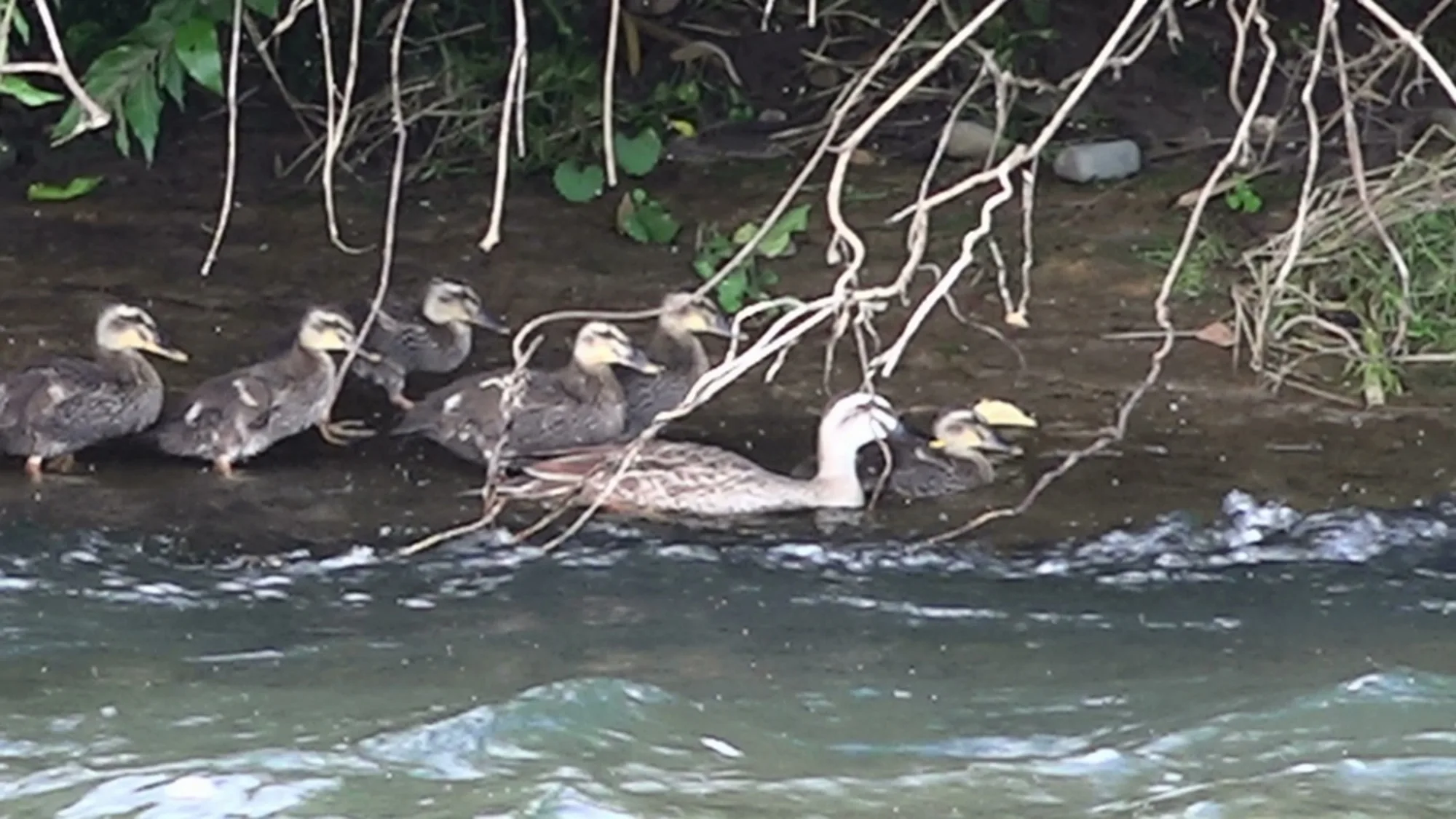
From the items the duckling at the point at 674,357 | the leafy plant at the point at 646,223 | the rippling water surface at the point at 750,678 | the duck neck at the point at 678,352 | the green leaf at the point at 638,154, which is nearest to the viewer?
the rippling water surface at the point at 750,678

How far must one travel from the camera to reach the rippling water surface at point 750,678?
15.9ft

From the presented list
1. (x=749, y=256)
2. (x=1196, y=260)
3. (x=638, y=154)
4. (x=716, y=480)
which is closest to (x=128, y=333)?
(x=716, y=480)

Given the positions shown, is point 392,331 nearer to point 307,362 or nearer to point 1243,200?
point 307,362

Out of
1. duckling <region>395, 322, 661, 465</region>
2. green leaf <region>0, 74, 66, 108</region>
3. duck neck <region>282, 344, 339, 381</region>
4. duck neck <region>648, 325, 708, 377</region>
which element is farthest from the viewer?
duck neck <region>648, 325, 708, 377</region>

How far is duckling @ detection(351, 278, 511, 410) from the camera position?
7902 mm

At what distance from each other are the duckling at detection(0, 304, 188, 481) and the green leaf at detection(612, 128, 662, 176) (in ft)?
8.19

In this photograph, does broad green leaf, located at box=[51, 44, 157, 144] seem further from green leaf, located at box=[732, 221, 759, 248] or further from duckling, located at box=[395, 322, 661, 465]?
green leaf, located at box=[732, 221, 759, 248]

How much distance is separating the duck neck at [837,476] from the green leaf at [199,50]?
1.85 metres

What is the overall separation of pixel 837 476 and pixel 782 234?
1846 mm

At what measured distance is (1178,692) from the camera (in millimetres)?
5402

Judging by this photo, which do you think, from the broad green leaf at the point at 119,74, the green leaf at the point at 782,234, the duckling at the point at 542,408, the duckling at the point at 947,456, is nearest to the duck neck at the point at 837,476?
the duckling at the point at 947,456

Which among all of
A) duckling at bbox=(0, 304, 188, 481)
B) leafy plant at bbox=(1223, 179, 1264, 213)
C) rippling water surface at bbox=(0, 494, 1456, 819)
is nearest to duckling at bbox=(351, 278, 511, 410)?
duckling at bbox=(0, 304, 188, 481)

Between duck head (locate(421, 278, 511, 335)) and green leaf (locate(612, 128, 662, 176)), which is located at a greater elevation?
green leaf (locate(612, 128, 662, 176))

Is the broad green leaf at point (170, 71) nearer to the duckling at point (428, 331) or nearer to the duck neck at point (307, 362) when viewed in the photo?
the duck neck at point (307, 362)
